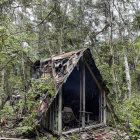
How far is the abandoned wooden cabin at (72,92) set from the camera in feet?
15.6

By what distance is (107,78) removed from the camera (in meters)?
8.16

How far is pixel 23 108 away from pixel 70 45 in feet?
27.7

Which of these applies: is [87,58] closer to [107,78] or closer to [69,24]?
[107,78]

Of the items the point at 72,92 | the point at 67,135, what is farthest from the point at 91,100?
the point at 67,135

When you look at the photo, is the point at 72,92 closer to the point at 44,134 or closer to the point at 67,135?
the point at 67,135

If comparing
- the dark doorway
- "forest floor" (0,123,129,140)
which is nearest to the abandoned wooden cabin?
the dark doorway

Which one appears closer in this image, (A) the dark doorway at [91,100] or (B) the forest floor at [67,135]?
(B) the forest floor at [67,135]

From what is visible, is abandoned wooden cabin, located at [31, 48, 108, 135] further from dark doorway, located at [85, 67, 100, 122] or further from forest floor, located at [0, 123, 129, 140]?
forest floor, located at [0, 123, 129, 140]

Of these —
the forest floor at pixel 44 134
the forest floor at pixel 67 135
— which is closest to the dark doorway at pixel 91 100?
the forest floor at pixel 44 134

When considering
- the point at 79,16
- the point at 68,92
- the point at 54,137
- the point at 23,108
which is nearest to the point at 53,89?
the point at 23,108

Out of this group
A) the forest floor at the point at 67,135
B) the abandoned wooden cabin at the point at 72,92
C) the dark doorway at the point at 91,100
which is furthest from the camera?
the dark doorway at the point at 91,100

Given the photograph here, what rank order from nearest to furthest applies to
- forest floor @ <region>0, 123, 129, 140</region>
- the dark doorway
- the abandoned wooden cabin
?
forest floor @ <region>0, 123, 129, 140</region> → the abandoned wooden cabin → the dark doorway

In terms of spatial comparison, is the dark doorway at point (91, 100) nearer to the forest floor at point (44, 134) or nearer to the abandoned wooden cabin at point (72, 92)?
the abandoned wooden cabin at point (72, 92)

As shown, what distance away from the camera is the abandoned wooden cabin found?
4.74m
